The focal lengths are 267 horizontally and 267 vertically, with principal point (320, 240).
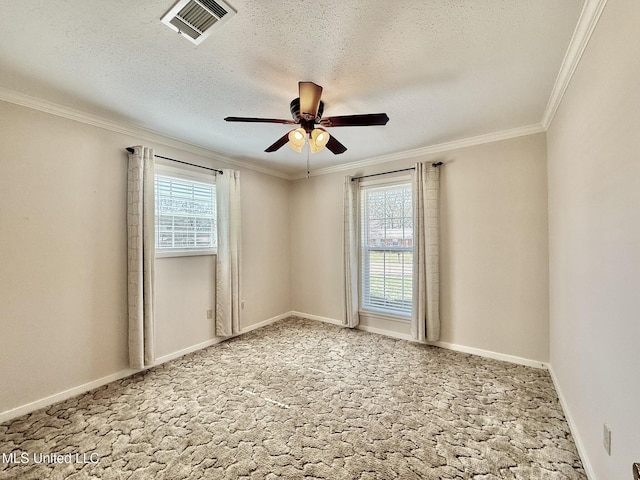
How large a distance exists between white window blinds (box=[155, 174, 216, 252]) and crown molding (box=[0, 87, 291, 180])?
1.32 feet

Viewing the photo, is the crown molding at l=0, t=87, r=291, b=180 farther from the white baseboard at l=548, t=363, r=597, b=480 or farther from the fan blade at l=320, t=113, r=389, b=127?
the white baseboard at l=548, t=363, r=597, b=480

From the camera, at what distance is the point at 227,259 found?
3.68 metres

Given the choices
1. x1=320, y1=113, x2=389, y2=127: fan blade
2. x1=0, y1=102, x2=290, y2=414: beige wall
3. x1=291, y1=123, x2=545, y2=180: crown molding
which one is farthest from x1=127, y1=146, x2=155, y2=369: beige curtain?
x1=291, y1=123, x2=545, y2=180: crown molding

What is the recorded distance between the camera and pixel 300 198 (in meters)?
Result: 4.83

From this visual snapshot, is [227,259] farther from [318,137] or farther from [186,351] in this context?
[318,137]

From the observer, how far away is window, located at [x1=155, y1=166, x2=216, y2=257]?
3133 mm

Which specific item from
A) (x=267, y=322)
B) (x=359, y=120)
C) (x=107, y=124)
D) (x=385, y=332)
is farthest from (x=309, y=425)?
(x=107, y=124)

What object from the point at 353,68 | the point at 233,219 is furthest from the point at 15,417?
the point at 353,68

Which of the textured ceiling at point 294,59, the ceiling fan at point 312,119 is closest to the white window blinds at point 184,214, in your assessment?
the textured ceiling at point 294,59

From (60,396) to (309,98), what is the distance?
327 centimetres

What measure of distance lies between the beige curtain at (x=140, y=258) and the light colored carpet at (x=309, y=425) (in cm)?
37

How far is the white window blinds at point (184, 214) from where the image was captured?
314 centimetres

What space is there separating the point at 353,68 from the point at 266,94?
0.76 m

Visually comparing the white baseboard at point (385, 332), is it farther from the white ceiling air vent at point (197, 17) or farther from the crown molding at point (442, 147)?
the white ceiling air vent at point (197, 17)
